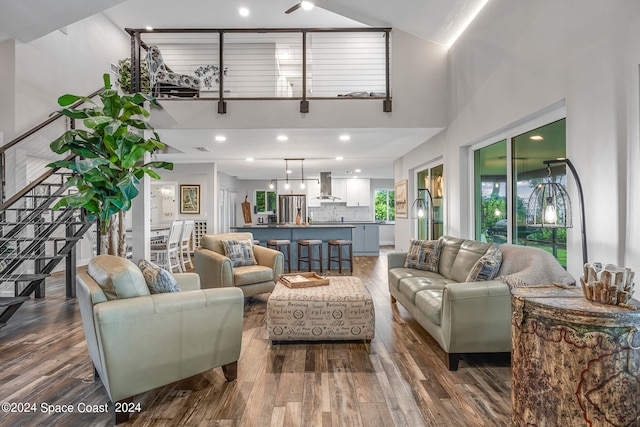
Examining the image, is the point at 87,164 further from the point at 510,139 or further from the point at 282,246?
the point at 282,246

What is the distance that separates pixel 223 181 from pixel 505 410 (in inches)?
377

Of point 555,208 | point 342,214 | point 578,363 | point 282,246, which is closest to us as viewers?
point 578,363

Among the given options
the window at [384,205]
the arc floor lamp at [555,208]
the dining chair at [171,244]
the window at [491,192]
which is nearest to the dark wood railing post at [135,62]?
the dining chair at [171,244]

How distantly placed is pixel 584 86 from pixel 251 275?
377 centimetres

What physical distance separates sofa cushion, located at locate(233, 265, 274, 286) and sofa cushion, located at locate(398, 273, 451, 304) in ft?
5.69

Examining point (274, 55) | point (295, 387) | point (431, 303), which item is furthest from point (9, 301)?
point (274, 55)

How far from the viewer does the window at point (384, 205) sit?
40.4 ft

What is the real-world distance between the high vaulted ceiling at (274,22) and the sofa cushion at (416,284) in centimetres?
233

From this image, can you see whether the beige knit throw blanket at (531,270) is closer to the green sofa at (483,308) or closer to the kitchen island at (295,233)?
the green sofa at (483,308)

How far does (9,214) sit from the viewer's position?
4793 mm

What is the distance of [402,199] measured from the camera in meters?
7.56

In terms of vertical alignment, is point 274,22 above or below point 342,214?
above

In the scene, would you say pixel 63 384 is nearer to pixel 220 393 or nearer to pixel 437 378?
pixel 220 393

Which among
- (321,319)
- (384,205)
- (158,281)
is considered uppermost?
(384,205)
